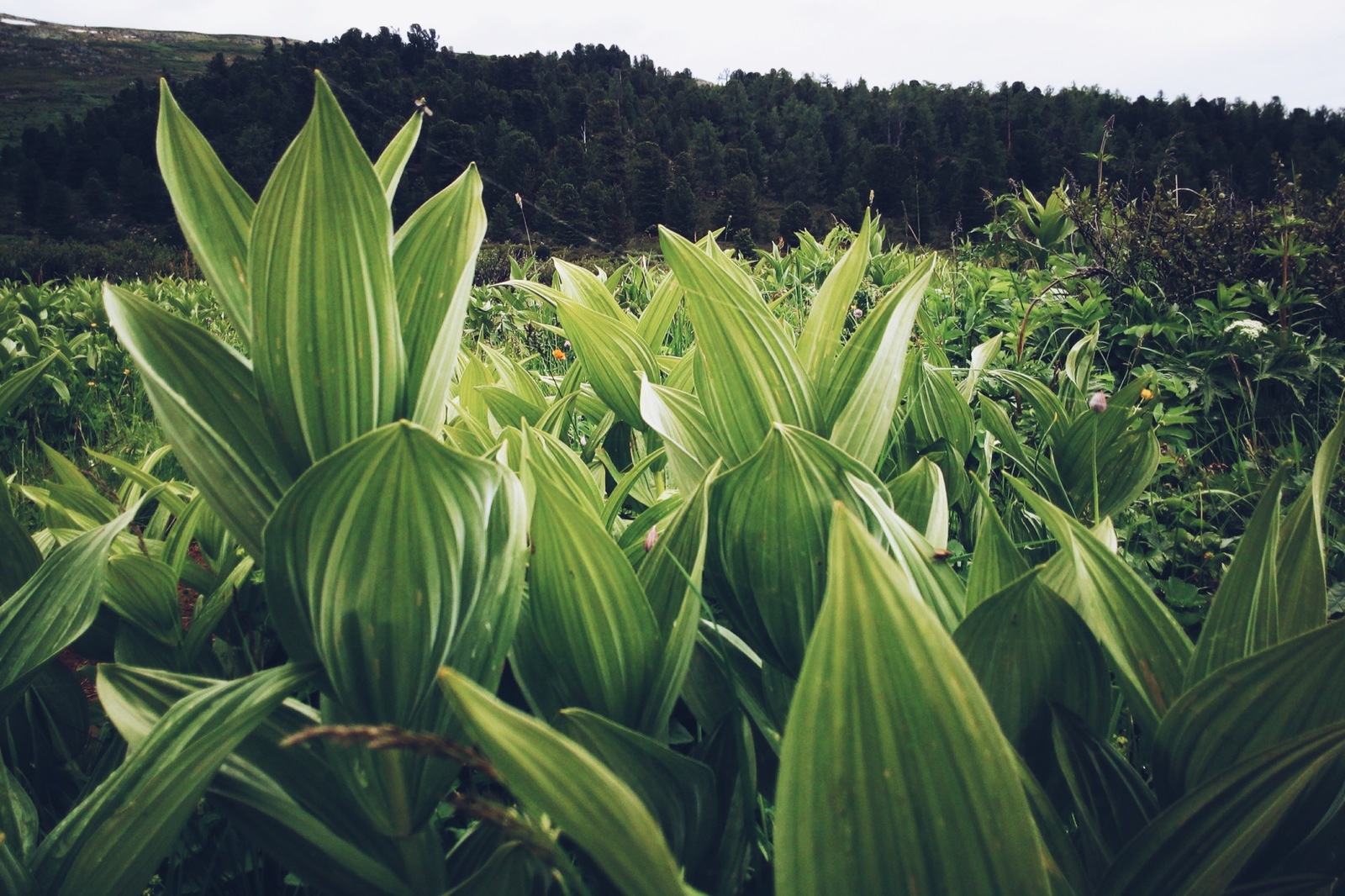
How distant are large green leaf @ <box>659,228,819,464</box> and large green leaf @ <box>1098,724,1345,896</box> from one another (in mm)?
570

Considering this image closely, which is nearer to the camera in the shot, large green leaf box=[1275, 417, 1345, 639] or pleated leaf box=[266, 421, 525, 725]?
pleated leaf box=[266, 421, 525, 725]

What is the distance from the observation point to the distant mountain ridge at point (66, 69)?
99.0 ft

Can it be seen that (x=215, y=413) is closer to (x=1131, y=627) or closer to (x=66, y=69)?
(x=1131, y=627)

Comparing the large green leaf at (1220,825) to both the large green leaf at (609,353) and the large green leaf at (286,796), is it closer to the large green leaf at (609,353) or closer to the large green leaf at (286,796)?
the large green leaf at (286,796)

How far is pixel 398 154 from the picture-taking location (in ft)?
2.82

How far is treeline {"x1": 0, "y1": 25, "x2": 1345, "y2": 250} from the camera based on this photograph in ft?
18.9

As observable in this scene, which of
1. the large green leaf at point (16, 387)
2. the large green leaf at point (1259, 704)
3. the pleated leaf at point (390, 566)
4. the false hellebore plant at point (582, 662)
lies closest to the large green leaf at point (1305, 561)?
the false hellebore plant at point (582, 662)

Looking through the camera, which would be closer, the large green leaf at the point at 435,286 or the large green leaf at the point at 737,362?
the large green leaf at the point at 435,286

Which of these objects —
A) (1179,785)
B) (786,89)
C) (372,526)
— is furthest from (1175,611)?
(786,89)

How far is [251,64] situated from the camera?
960cm

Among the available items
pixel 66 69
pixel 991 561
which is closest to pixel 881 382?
pixel 991 561

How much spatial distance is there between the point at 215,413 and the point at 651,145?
10.2 meters

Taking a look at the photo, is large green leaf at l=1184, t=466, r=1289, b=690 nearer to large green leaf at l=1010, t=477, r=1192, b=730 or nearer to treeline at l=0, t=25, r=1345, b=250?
large green leaf at l=1010, t=477, r=1192, b=730

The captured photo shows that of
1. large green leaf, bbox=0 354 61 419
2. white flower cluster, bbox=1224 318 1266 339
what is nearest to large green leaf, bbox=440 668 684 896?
large green leaf, bbox=0 354 61 419
